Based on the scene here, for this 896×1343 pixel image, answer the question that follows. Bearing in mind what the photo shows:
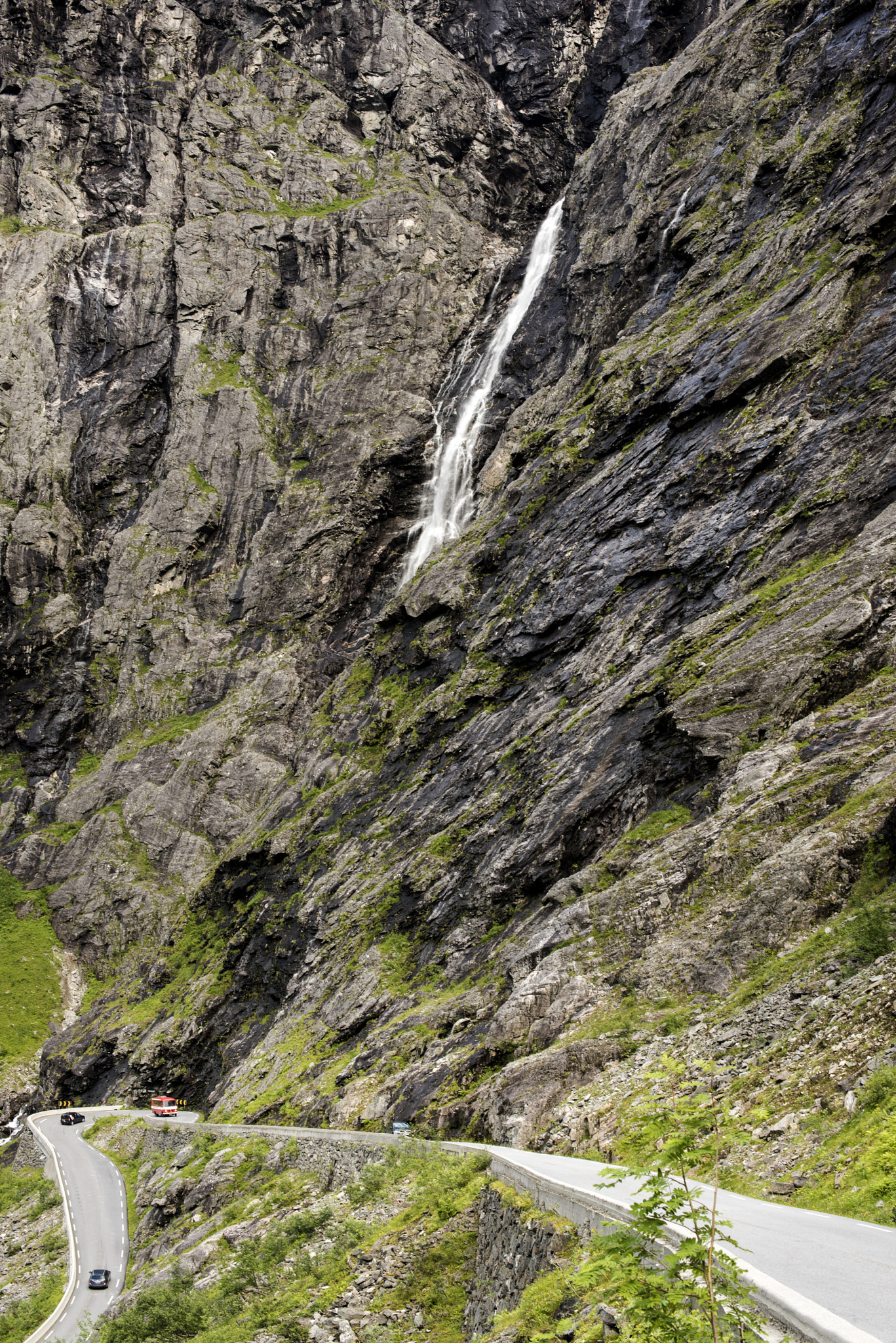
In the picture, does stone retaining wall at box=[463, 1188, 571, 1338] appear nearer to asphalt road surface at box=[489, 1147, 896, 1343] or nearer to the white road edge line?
asphalt road surface at box=[489, 1147, 896, 1343]

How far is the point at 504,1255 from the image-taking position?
30.5 ft

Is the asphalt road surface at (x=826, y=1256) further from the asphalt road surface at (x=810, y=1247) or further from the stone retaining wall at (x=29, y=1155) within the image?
the stone retaining wall at (x=29, y=1155)

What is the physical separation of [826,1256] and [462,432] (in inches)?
2149

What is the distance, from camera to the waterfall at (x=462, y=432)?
52188 mm

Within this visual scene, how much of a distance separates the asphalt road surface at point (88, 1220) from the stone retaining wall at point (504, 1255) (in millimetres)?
16043

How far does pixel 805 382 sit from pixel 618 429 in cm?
959

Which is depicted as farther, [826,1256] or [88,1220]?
[88,1220]

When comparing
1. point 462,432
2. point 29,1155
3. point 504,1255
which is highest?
point 462,432

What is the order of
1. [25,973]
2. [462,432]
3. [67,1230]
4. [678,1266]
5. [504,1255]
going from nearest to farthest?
[678,1266]
[504,1255]
[67,1230]
[25,973]
[462,432]

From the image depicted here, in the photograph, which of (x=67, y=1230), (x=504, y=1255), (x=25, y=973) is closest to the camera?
(x=504, y=1255)

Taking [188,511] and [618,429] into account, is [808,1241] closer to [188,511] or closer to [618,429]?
[618,429]

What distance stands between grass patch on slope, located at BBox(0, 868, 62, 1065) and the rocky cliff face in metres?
1.33

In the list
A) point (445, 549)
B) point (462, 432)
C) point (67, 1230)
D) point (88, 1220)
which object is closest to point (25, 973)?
point (88, 1220)

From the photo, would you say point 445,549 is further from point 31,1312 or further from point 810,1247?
point 810,1247
